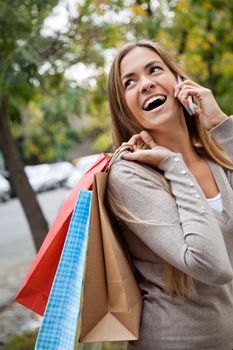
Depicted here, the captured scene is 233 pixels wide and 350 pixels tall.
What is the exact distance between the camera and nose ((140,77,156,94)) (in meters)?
1.68

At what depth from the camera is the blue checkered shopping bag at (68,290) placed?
1.33 meters

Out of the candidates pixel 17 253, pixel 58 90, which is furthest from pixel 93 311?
pixel 17 253

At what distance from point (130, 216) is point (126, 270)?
17cm

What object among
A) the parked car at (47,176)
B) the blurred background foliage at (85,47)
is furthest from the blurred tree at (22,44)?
the parked car at (47,176)

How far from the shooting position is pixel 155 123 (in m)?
1.68

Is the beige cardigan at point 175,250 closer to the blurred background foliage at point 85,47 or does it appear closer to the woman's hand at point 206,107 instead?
the woman's hand at point 206,107

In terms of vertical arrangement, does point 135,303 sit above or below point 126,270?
below

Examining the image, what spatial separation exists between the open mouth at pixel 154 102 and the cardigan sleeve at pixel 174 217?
0.23 metres

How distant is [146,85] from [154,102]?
2.6 inches

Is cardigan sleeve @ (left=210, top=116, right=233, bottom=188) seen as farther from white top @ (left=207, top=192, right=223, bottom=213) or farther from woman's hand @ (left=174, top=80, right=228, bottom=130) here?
white top @ (left=207, top=192, right=223, bottom=213)

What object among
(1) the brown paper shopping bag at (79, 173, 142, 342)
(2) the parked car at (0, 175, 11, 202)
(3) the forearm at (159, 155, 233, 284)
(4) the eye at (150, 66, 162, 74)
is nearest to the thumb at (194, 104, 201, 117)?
(4) the eye at (150, 66, 162, 74)

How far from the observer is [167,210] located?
4.77 ft

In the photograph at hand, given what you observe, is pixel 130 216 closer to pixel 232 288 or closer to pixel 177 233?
pixel 177 233

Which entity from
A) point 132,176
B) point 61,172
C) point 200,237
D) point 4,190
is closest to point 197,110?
point 132,176
